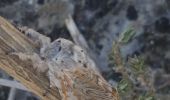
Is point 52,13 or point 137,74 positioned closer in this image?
point 137,74

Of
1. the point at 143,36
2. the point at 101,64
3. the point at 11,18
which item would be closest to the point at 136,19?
the point at 143,36

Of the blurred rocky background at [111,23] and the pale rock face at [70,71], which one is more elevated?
the blurred rocky background at [111,23]

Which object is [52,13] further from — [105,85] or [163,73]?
[105,85]

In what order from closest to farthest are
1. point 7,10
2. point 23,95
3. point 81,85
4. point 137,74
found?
point 81,85
point 137,74
point 23,95
point 7,10

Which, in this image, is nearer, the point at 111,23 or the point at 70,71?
the point at 70,71

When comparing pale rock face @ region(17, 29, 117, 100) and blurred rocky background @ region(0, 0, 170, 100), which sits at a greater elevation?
blurred rocky background @ region(0, 0, 170, 100)

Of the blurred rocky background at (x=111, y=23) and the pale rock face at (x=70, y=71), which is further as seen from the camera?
the blurred rocky background at (x=111, y=23)

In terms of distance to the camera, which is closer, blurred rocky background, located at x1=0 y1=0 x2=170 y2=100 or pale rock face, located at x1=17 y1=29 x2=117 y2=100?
pale rock face, located at x1=17 y1=29 x2=117 y2=100

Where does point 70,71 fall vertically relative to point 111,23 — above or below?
below
